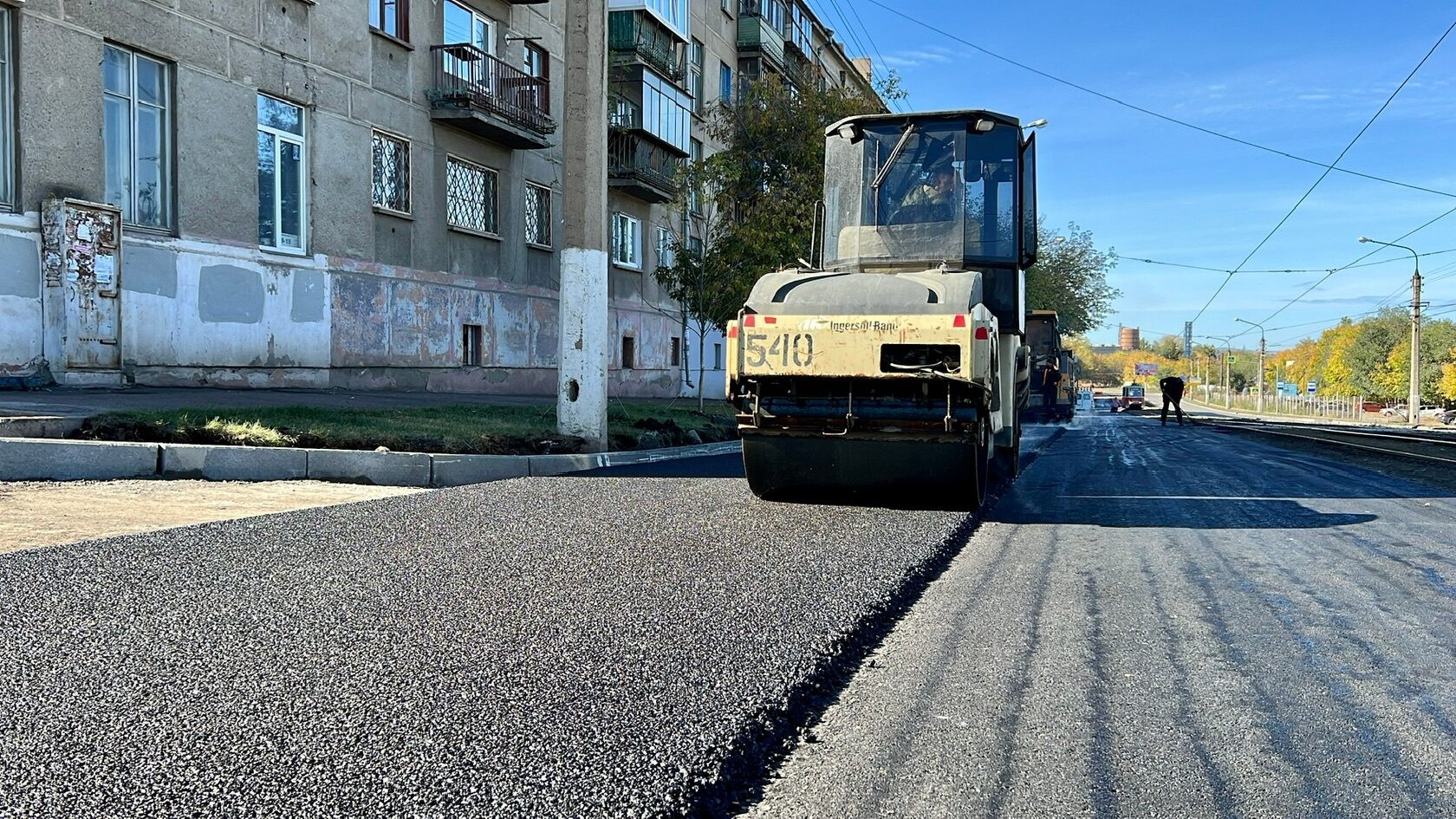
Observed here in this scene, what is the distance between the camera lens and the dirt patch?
5.99 m

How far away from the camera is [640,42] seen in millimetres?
26703

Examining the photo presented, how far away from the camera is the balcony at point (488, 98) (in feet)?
61.6

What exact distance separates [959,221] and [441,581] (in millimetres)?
5404

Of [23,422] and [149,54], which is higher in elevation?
[149,54]

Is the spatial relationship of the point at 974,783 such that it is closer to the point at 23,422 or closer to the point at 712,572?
the point at 712,572

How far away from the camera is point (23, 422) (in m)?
8.19

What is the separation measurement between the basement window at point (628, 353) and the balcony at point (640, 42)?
6.82 meters

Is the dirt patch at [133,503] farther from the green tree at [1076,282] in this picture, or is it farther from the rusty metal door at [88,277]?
the green tree at [1076,282]

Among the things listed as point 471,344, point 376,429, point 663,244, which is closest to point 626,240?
point 663,244

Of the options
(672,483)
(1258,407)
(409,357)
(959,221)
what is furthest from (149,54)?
(1258,407)

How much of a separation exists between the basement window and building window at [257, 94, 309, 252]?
11744mm

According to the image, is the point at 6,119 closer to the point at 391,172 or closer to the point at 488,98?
the point at 391,172

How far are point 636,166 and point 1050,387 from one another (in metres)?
13.4


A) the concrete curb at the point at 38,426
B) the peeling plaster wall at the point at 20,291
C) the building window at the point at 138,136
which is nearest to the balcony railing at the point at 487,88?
the building window at the point at 138,136
